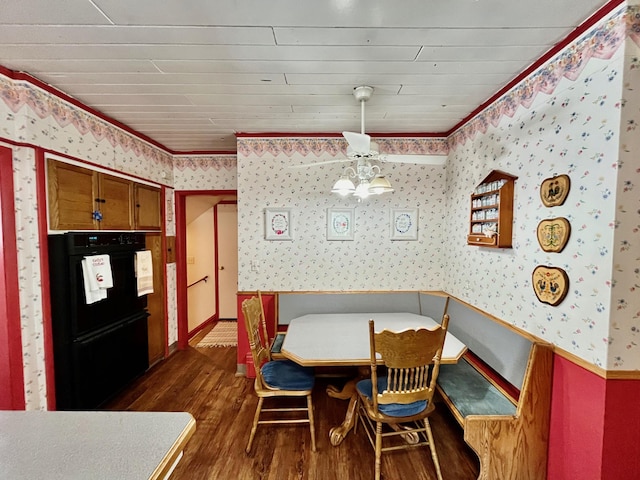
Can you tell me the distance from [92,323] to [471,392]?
2912 millimetres

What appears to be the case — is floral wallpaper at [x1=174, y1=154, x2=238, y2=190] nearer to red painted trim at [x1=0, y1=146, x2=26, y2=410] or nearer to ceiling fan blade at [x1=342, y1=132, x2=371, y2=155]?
red painted trim at [x1=0, y1=146, x2=26, y2=410]

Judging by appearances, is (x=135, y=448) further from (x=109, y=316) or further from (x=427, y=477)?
(x=109, y=316)

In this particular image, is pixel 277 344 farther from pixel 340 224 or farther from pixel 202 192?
pixel 202 192

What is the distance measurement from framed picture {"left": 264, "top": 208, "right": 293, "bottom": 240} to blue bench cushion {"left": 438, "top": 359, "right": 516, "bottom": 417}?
1925 millimetres

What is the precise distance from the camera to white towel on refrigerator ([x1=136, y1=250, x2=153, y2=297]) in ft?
9.35

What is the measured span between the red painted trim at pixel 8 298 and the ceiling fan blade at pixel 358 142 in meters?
2.17

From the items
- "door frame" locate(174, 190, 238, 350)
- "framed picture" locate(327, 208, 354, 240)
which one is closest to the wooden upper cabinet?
"door frame" locate(174, 190, 238, 350)

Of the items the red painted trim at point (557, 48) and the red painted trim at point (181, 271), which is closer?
the red painted trim at point (557, 48)

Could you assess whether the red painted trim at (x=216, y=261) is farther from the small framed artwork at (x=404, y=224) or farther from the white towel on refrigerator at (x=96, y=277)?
the small framed artwork at (x=404, y=224)

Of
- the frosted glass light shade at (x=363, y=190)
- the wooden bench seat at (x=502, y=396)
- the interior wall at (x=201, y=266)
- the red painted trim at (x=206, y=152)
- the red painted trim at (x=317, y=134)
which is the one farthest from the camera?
the interior wall at (x=201, y=266)

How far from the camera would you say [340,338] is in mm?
2252

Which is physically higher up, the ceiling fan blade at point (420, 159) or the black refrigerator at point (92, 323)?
the ceiling fan blade at point (420, 159)

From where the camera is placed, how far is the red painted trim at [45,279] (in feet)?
6.53

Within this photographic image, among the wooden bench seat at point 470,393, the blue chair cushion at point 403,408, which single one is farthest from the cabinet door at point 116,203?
the wooden bench seat at point 470,393
